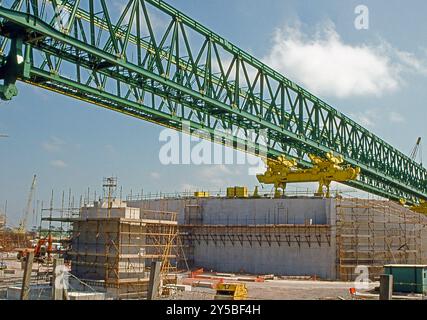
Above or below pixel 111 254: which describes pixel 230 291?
below

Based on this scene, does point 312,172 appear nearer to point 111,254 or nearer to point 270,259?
point 270,259

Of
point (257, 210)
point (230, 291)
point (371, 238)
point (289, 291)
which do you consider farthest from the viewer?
point (257, 210)

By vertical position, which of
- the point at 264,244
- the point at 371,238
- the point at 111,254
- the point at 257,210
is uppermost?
the point at 257,210

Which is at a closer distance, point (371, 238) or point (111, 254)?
point (111, 254)

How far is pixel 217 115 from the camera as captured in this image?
3234 centimetres

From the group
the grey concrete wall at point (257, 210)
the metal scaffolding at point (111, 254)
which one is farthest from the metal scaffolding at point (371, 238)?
the metal scaffolding at point (111, 254)

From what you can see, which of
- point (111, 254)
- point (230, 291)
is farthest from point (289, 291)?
point (111, 254)

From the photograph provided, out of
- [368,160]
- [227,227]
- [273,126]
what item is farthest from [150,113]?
[368,160]

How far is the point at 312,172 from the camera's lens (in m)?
43.1

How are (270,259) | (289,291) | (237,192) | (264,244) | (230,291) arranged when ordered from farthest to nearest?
1. (237,192)
2. (264,244)
3. (270,259)
4. (289,291)
5. (230,291)

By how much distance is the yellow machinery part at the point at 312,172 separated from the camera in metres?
42.1

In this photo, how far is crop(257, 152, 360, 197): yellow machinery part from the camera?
42125 millimetres

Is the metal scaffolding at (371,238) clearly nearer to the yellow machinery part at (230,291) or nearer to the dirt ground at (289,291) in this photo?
the dirt ground at (289,291)

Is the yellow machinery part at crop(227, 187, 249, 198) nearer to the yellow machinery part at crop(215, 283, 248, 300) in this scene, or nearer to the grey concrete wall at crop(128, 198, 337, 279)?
the grey concrete wall at crop(128, 198, 337, 279)
